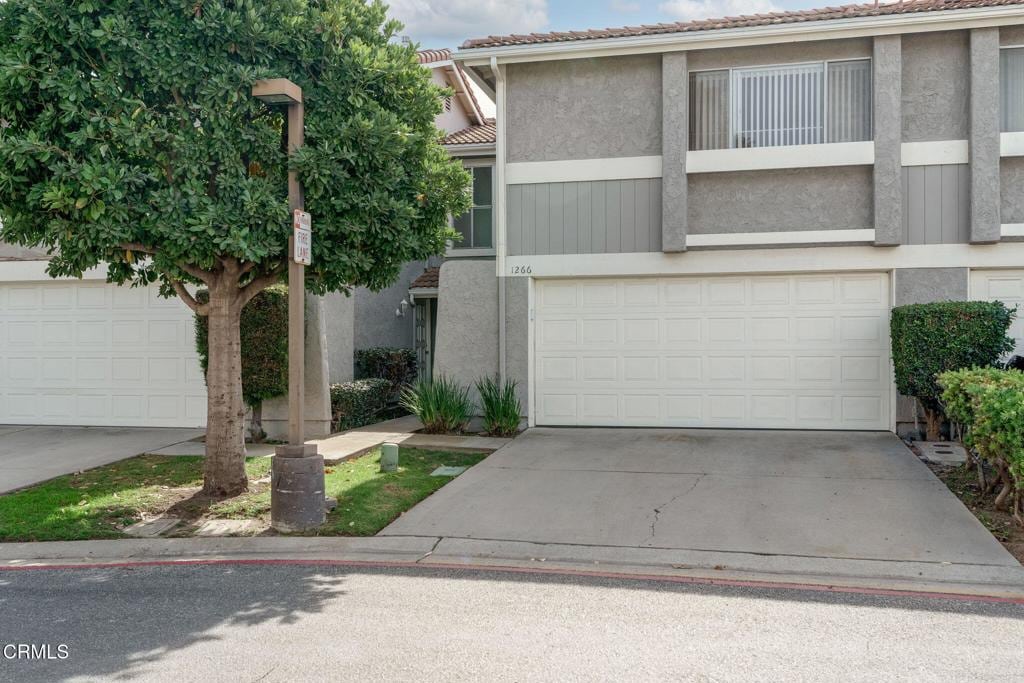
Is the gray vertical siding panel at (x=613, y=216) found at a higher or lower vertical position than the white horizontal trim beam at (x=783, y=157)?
lower

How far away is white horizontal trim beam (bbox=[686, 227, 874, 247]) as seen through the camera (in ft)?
36.9

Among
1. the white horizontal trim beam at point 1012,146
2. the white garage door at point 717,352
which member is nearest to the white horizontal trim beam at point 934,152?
the white horizontal trim beam at point 1012,146

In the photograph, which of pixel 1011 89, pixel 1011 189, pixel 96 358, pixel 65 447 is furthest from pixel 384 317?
pixel 1011 89

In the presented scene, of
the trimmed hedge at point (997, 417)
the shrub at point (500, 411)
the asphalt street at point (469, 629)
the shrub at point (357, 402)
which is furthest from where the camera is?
the shrub at point (357, 402)

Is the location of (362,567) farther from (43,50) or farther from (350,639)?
(43,50)

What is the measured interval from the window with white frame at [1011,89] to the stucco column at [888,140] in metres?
1.32

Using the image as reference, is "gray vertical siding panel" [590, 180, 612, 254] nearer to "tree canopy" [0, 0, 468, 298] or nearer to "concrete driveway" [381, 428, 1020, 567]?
"concrete driveway" [381, 428, 1020, 567]

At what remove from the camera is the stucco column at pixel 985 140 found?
10.7 m

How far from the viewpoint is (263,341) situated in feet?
36.6

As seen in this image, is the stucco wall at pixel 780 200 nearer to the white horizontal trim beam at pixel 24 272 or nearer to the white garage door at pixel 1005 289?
the white garage door at pixel 1005 289

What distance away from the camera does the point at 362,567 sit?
627 centimetres

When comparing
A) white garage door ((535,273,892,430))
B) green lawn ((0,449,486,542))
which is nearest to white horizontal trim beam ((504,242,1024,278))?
white garage door ((535,273,892,430))

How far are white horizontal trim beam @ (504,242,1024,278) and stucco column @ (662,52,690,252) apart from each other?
348 mm

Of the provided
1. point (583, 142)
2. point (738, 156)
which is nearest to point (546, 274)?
point (583, 142)
